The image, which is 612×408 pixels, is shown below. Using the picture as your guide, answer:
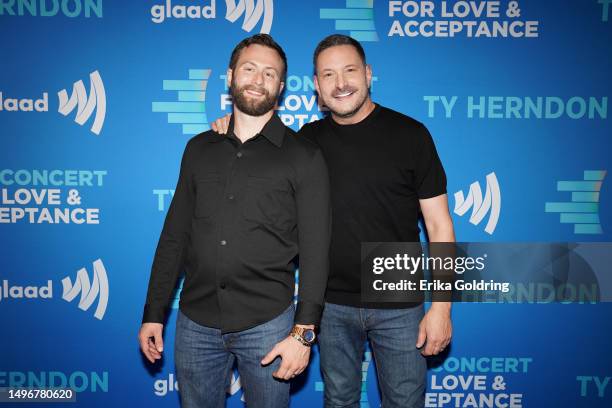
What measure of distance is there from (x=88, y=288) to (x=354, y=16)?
214cm

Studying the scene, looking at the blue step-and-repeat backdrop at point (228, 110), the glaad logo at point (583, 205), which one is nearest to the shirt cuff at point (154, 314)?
the blue step-and-repeat backdrop at point (228, 110)

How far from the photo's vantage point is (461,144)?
7.92ft

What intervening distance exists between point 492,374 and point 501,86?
1654mm

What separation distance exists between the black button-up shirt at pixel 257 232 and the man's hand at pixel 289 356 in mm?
83

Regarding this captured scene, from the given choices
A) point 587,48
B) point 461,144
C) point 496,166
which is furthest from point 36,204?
point 587,48

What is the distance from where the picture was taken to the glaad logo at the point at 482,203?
2.42 metres

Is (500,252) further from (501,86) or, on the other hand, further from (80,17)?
(80,17)

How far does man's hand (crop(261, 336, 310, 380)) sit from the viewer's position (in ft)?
4.77

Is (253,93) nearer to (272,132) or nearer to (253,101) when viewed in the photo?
(253,101)

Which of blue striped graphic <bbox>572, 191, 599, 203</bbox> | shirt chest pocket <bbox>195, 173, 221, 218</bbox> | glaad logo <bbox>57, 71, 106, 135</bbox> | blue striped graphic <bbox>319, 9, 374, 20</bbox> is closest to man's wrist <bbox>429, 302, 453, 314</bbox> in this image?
shirt chest pocket <bbox>195, 173, 221, 218</bbox>

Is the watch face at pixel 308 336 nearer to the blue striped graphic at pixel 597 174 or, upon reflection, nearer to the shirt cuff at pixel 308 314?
the shirt cuff at pixel 308 314

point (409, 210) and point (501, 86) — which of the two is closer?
point (409, 210)

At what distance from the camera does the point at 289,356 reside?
145cm

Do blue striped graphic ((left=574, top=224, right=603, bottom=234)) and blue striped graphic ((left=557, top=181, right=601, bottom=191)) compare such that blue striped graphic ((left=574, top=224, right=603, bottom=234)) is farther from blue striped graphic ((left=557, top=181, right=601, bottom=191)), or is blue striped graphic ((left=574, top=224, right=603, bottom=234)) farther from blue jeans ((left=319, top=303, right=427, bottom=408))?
blue jeans ((left=319, top=303, right=427, bottom=408))
